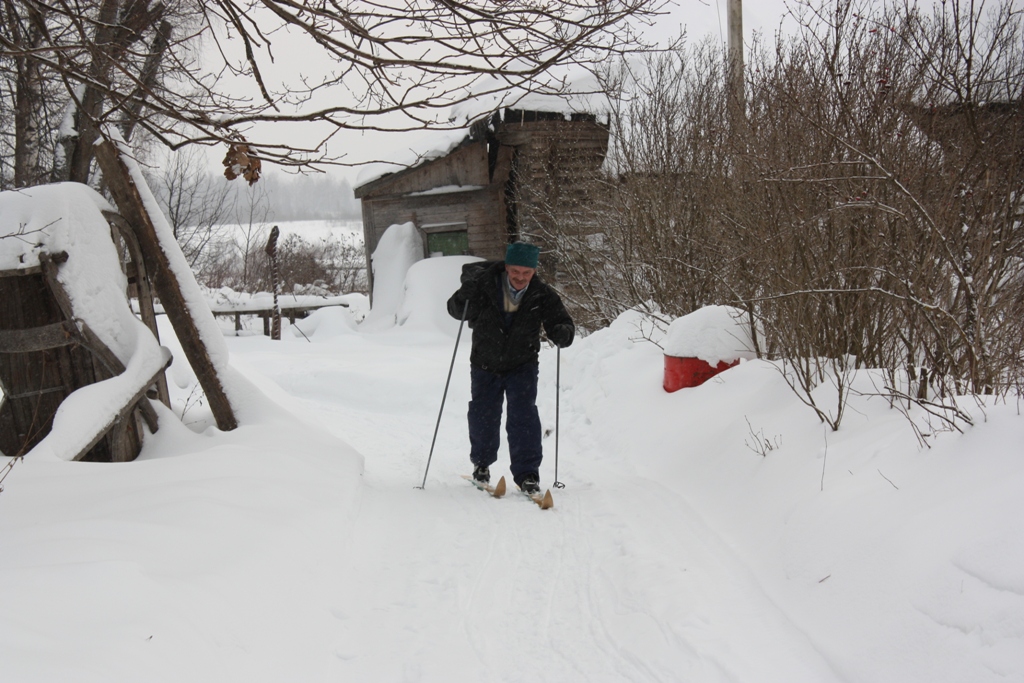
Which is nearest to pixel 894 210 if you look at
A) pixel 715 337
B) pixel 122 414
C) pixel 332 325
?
pixel 715 337

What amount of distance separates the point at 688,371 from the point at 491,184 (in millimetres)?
10513

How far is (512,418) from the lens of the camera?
17.9ft

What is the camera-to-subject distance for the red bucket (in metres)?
6.73

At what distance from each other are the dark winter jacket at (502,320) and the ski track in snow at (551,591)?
1.02 m

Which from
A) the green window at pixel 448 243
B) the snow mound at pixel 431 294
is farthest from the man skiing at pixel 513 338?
the green window at pixel 448 243

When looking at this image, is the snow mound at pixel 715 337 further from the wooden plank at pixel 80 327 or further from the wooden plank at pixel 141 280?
the wooden plank at pixel 80 327

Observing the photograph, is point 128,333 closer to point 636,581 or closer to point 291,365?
point 636,581

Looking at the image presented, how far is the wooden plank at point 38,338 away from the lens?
4.26 m

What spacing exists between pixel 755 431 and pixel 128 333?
4.24 m

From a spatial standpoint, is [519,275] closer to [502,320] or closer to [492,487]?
[502,320]

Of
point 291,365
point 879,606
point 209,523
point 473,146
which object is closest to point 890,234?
point 879,606

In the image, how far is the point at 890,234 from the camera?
4699mm

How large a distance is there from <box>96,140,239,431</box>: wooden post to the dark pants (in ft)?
5.86

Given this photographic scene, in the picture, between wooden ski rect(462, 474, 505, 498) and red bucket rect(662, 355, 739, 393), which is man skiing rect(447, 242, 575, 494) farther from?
red bucket rect(662, 355, 739, 393)
